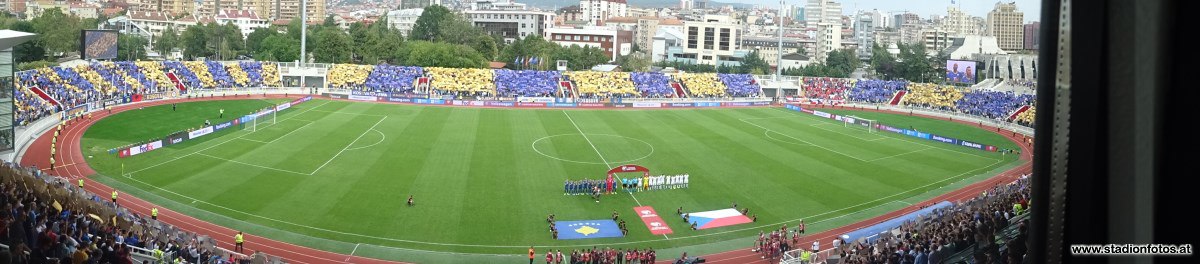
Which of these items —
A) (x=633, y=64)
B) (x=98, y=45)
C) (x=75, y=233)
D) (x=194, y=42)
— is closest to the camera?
(x=75, y=233)

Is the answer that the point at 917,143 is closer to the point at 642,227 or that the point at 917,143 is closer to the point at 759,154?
the point at 759,154

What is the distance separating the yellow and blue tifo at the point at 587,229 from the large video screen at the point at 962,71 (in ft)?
180

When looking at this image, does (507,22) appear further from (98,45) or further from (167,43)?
(98,45)

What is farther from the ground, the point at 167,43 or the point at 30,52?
the point at 167,43

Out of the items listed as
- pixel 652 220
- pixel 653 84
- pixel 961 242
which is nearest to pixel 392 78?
pixel 653 84

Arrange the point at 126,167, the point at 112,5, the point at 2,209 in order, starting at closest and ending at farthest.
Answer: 1. the point at 2,209
2. the point at 126,167
3. the point at 112,5

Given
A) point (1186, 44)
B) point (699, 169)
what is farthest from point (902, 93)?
point (1186, 44)

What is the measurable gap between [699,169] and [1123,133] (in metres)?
33.2

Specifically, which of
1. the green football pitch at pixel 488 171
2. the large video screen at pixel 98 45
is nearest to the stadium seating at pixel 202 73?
the large video screen at pixel 98 45

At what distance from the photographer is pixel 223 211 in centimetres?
2616

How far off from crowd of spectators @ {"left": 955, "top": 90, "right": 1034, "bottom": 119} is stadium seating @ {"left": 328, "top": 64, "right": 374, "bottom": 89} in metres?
45.4

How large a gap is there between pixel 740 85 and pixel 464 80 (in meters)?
24.1

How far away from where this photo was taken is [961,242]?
47.8 feet

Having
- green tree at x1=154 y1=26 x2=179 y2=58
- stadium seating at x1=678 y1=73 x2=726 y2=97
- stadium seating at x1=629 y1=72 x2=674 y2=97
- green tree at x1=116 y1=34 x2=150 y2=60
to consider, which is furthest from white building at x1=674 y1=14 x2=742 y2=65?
green tree at x1=116 y1=34 x2=150 y2=60
